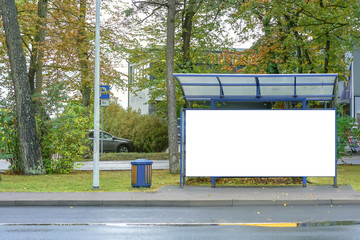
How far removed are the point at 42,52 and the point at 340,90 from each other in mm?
26222

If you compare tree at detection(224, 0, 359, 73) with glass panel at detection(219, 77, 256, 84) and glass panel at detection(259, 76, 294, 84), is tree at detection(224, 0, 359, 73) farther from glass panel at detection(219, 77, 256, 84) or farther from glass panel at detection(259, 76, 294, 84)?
glass panel at detection(219, 77, 256, 84)

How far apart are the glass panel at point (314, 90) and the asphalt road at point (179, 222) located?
14.2 feet

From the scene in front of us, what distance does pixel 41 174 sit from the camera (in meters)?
21.3

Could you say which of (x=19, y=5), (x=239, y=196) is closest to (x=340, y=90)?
(x=19, y=5)

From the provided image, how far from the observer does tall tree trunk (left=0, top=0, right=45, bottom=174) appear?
2091 centimetres

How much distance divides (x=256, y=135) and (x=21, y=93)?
916 cm

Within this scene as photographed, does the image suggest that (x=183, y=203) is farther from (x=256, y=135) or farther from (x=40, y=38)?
(x=40, y=38)

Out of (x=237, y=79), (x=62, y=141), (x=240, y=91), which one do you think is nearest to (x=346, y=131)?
(x=240, y=91)

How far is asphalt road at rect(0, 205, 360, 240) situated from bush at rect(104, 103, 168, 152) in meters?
22.9

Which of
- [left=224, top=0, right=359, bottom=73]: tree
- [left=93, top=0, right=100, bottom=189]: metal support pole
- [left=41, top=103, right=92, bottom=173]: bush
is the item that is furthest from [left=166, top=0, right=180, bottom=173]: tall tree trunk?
[left=93, top=0, right=100, bottom=189]: metal support pole

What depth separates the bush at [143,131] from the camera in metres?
35.9

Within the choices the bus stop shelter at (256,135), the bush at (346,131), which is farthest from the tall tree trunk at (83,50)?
the bush at (346,131)

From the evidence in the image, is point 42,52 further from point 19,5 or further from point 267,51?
point 267,51

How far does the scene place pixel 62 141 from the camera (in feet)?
72.2
